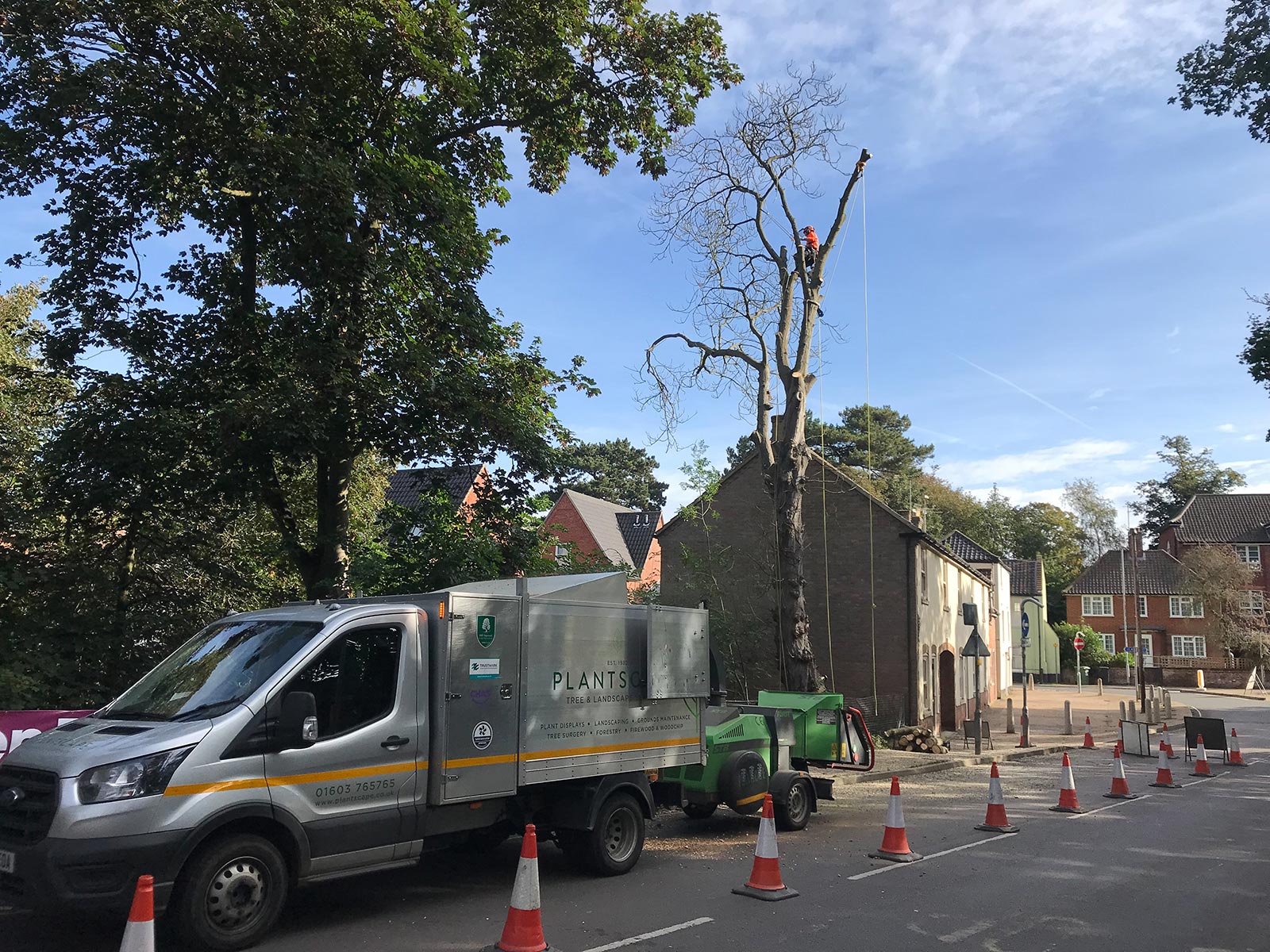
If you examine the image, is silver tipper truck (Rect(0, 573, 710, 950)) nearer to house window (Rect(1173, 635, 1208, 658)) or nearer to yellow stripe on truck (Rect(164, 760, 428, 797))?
yellow stripe on truck (Rect(164, 760, 428, 797))

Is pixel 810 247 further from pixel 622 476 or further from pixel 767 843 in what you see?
pixel 622 476

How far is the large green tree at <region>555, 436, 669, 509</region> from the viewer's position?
74000 mm

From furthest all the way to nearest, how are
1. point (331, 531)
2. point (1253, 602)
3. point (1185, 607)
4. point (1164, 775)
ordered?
point (1185, 607), point (1253, 602), point (1164, 775), point (331, 531)

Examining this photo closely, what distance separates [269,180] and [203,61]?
2005 mm

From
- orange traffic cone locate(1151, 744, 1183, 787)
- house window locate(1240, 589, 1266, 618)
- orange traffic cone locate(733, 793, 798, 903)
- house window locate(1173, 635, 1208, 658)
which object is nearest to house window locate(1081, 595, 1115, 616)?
house window locate(1173, 635, 1208, 658)

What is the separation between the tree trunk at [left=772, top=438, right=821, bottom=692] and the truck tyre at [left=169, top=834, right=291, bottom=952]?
1305 centimetres

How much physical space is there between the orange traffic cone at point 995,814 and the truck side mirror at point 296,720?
332 inches

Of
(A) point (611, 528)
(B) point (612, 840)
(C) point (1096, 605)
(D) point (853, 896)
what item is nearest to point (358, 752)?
(B) point (612, 840)

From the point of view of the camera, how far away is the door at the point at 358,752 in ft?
21.1

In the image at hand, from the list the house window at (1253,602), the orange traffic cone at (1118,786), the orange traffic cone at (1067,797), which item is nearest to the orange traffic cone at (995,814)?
the orange traffic cone at (1067,797)

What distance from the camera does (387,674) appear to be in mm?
7098

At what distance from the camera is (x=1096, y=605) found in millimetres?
71125

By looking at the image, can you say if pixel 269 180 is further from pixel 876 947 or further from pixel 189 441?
pixel 876 947

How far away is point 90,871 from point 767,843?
16.9 feet
